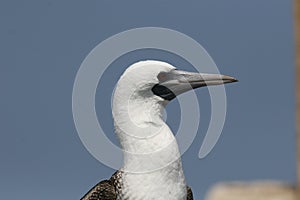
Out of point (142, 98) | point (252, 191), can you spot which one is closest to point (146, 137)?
point (142, 98)

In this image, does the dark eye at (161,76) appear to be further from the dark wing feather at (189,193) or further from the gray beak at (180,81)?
the dark wing feather at (189,193)

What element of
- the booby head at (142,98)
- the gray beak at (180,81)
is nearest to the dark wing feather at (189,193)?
the booby head at (142,98)

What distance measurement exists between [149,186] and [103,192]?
A: 0.71 m

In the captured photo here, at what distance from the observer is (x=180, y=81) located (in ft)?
29.9

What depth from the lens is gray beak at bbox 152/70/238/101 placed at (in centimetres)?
883

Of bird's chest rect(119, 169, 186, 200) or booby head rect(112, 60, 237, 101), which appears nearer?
bird's chest rect(119, 169, 186, 200)

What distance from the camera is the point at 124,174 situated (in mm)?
8617

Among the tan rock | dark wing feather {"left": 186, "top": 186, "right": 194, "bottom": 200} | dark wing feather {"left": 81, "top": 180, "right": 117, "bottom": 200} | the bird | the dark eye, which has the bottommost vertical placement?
dark wing feather {"left": 186, "top": 186, "right": 194, "bottom": 200}

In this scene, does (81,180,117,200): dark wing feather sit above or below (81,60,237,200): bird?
below

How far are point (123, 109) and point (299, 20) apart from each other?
568 cm

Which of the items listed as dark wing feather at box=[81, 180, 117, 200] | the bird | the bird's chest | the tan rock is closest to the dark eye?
the bird

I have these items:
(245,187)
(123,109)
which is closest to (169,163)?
(123,109)

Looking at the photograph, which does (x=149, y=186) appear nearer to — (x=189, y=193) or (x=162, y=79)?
(x=189, y=193)

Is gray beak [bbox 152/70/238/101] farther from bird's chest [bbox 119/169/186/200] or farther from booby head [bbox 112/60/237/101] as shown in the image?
bird's chest [bbox 119/169/186/200]
